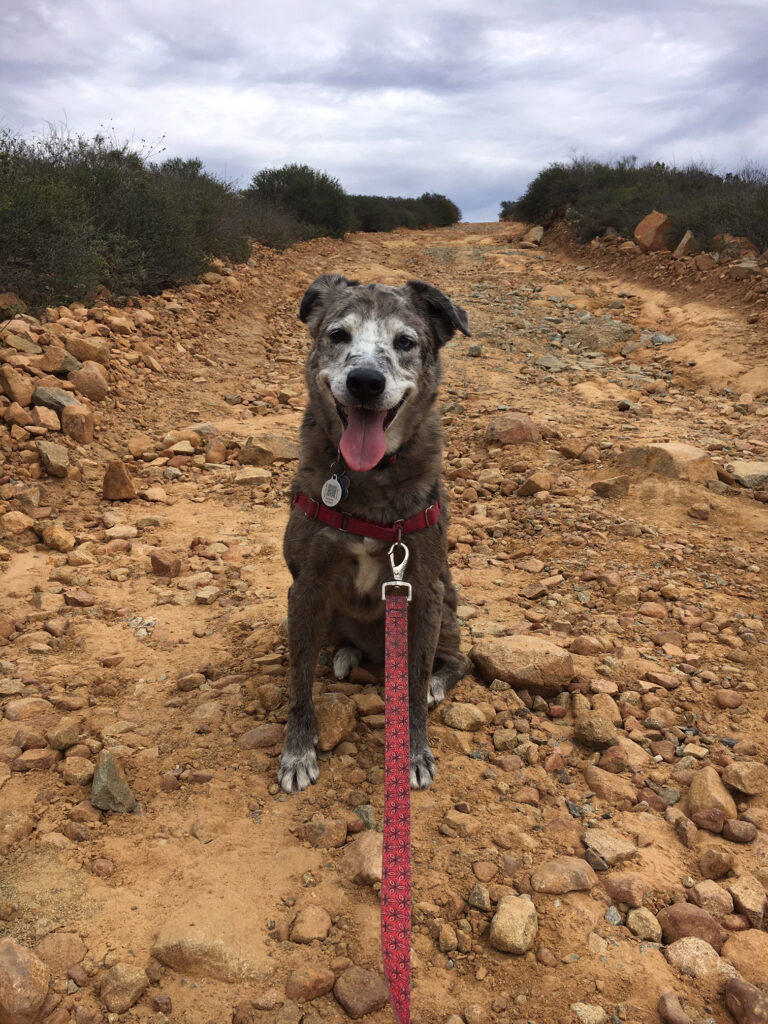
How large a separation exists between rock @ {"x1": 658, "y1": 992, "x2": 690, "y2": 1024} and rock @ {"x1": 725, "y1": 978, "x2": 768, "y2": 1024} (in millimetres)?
132

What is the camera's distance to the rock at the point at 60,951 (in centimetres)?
180

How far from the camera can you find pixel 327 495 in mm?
2646

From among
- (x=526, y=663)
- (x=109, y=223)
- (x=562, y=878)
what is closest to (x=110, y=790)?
(x=562, y=878)

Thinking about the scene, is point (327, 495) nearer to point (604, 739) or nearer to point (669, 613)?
point (604, 739)

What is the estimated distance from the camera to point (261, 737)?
2863 millimetres

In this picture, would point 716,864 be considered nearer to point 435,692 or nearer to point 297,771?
point 435,692

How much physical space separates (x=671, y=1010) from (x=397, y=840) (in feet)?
2.71

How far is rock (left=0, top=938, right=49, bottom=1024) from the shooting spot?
5.34ft

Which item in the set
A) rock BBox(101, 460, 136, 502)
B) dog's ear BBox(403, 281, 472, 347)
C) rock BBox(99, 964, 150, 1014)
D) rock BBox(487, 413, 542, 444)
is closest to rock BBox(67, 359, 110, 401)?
rock BBox(101, 460, 136, 502)

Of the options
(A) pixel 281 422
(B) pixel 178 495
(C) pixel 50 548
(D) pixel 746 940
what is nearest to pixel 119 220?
(A) pixel 281 422

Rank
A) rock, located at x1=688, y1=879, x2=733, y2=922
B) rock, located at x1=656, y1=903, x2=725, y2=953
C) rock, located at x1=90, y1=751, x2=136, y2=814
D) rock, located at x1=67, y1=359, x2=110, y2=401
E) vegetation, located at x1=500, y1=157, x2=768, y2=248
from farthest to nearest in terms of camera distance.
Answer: vegetation, located at x1=500, y1=157, x2=768, y2=248
rock, located at x1=67, y1=359, x2=110, y2=401
rock, located at x1=90, y1=751, x2=136, y2=814
rock, located at x1=688, y1=879, x2=733, y2=922
rock, located at x1=656, y1=903, x2=725, y2=953

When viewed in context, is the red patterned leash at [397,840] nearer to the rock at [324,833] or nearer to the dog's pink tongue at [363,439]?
the rock at [324,833]

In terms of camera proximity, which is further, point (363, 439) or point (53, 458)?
point (53, 458)

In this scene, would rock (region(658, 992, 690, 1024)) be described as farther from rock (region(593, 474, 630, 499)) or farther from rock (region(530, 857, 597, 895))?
rock (region(593, 474, 630, 499))
